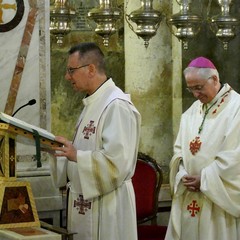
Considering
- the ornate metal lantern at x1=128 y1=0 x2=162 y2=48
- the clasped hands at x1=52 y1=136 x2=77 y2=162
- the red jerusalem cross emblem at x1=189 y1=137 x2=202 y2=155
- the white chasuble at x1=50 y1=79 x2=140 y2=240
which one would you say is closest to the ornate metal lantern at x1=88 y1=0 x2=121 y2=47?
the ornate metal lantern at x1=128 y1=0 x2=162 y2=48

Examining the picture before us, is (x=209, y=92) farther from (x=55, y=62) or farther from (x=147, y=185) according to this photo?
(x=55, y=62)

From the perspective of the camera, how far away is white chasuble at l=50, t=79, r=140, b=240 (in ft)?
21.3

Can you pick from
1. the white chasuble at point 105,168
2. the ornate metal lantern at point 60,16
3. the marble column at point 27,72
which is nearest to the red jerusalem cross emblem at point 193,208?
the marble column at point 27,72

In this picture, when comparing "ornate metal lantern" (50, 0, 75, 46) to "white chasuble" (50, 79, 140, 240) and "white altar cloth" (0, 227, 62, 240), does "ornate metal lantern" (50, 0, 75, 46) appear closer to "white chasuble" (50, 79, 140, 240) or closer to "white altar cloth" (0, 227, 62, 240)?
"white chasuble" (50, 79, 140, 240)

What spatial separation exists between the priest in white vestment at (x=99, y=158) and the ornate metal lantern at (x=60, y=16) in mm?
2094

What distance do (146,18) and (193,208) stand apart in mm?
1834

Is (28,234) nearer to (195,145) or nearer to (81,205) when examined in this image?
(81,205)

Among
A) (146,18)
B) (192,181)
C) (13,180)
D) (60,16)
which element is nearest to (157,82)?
(146,18)

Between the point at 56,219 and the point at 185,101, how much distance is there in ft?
8.08

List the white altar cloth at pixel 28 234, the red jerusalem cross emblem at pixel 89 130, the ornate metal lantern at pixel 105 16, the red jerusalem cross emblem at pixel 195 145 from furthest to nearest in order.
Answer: the ornate metal lantern at pixel 105 16, the red jerusalem cross emblem at pixel 195 145, the red jerusalem cross emblem at pixel 89 130, the white altar cloth at pixel 28 234

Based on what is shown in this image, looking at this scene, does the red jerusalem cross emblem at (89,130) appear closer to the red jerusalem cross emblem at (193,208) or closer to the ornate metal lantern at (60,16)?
the red jerusalem cross emblem at (193,208)

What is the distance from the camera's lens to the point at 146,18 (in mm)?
8797

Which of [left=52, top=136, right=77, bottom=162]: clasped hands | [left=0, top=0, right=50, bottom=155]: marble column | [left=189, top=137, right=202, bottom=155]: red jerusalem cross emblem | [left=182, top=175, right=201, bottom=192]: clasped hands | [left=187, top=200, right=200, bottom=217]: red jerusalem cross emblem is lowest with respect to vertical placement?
[left=187, top=200, right=200, bottom=217]: red jerusalem cross emblem

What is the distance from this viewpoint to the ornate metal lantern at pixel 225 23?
8.98 m
